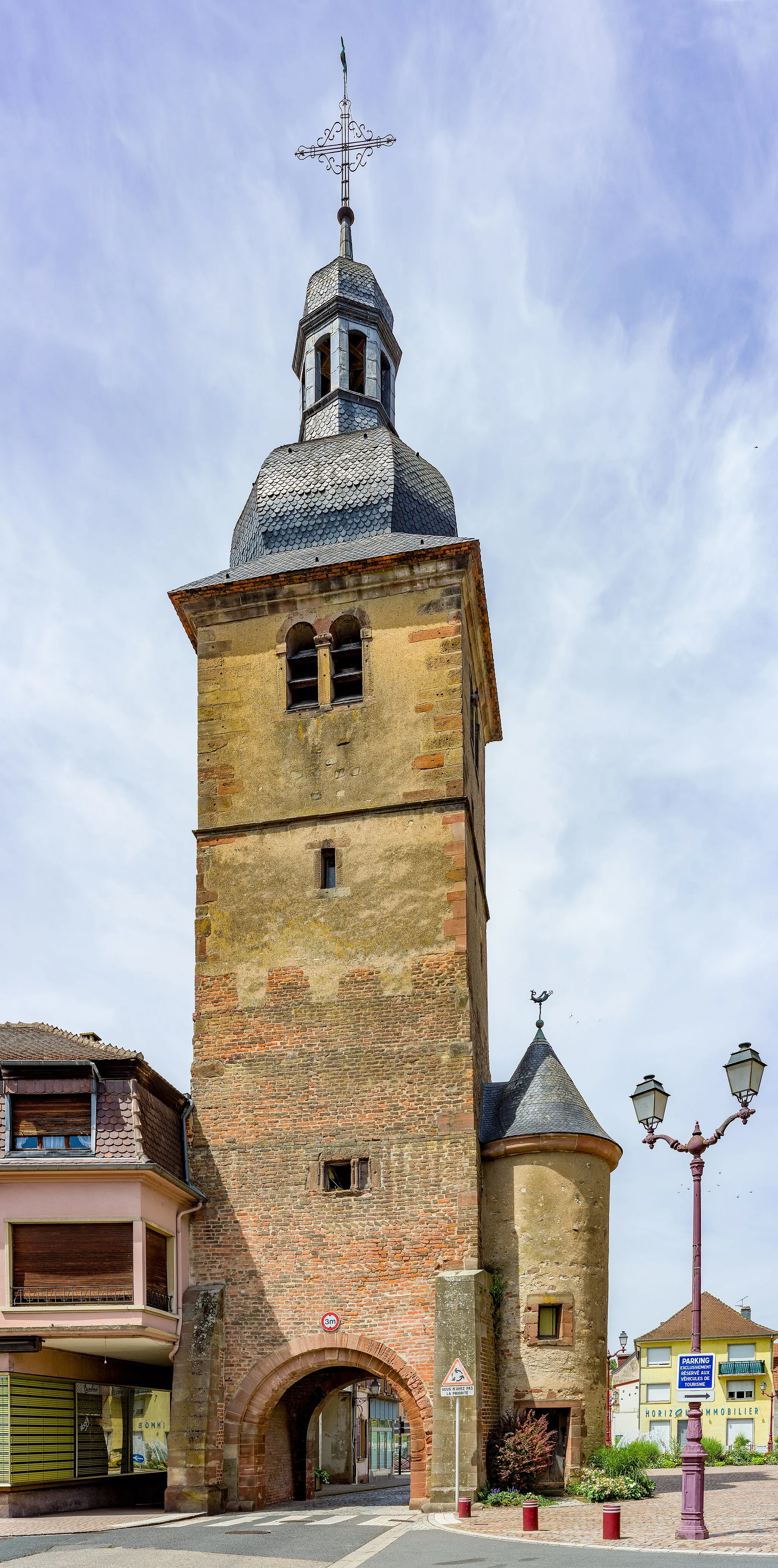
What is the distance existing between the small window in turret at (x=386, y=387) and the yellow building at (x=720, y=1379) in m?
35.1

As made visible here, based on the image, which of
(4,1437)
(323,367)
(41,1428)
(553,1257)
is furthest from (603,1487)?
(323,367)

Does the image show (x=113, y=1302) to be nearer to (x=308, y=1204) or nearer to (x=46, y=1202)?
(x=46, y=1202)

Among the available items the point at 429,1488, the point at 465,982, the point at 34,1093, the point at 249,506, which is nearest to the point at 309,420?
the point at 249,506

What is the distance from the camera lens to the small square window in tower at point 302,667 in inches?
935

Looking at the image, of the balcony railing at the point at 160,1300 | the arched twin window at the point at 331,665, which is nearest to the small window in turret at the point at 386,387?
the arched twin window at the point at 331,665

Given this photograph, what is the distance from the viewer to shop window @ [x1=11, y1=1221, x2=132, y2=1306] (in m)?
18.5

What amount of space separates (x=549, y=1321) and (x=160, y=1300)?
5552mm

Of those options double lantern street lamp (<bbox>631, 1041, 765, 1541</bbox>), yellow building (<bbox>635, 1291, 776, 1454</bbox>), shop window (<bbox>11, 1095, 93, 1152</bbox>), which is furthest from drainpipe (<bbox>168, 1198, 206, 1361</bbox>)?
yellow building (<bbox>635, 1291, 776, 1454</bbox>)

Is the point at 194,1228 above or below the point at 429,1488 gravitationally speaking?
above

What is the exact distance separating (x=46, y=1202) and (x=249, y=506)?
44.2 ft

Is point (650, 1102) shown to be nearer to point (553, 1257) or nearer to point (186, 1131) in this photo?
point (553, 1257)

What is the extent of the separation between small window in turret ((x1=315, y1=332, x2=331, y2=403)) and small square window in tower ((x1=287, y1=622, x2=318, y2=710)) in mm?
6836

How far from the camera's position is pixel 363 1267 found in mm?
19953

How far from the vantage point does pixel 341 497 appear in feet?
83.3
